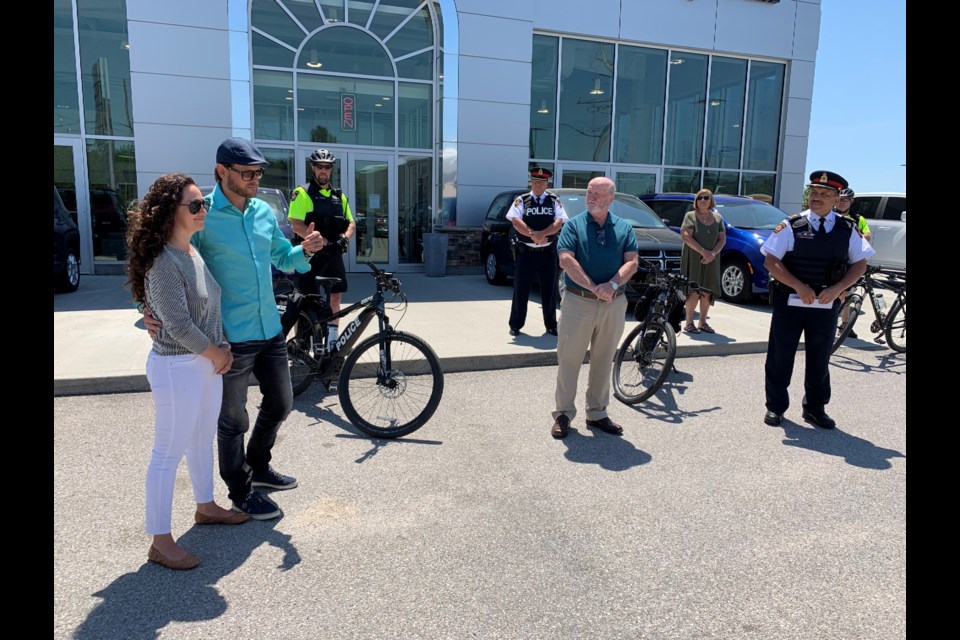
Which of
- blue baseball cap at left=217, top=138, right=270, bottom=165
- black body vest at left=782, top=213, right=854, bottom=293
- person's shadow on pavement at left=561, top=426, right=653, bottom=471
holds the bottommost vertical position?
person's shadow on pavement at left=561, top=426, right=653, bottom=471

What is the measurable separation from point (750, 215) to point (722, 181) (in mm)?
6854

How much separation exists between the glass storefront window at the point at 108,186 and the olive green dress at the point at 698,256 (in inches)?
421

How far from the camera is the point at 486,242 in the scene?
13.0 metres

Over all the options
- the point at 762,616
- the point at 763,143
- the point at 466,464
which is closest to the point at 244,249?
the point at 466,464

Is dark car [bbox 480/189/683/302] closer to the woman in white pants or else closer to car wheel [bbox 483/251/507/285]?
car wheel [bbox 483/251/507/285]

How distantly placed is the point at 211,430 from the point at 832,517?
3416 millimetres

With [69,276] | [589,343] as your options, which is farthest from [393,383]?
[69,276]

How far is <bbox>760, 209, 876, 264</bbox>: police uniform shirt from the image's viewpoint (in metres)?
5.11

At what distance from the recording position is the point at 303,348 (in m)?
5.47

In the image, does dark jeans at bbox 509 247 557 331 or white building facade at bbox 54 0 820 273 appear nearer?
dark jeans at bbox 509 247 557 331

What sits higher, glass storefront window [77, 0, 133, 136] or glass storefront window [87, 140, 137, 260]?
glass storefront window [77, 0, 133, 136]

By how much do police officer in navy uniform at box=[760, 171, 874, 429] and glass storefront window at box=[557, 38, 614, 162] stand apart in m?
11.4

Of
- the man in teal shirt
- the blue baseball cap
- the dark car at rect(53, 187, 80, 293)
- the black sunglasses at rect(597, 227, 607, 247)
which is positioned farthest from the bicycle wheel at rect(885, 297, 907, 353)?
the dark car at rect(53, 187, 80, 293)
